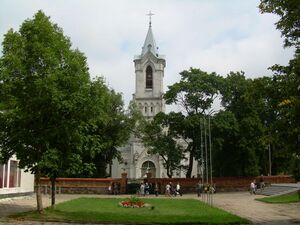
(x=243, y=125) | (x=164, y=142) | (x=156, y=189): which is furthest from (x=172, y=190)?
(x=243, y=125)

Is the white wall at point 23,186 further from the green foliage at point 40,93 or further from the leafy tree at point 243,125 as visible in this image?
the leafy tree at point 243,125

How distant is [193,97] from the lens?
49969 mm

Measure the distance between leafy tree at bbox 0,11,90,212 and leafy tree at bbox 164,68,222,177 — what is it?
3017cm

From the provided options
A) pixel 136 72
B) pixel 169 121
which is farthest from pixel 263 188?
pixel 136 72

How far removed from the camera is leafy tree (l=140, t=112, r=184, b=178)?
51.6 metres

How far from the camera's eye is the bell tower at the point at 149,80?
83250 millimetres

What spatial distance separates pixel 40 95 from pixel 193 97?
32536 mm

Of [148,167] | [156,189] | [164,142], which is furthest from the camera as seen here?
[148,167]

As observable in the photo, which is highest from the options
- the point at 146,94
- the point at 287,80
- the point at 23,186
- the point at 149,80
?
the point at 149,80

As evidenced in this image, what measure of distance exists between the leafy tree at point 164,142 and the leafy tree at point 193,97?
1169 millimetres

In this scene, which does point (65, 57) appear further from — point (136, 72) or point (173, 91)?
point (136, 72)

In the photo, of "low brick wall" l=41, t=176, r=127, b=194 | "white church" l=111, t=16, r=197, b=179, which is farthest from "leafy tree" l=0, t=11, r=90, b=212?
"white church" l=111, t=16, r=197, b=179

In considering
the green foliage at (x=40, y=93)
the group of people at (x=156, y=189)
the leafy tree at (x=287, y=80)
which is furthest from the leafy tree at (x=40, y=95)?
the group of people at (x=156, y=189)

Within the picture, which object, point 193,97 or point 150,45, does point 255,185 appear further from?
point 150,45
